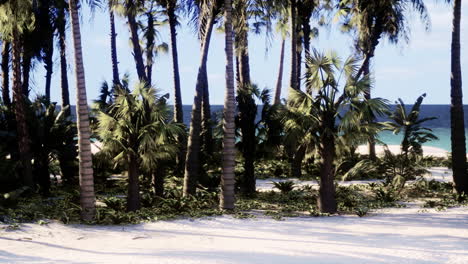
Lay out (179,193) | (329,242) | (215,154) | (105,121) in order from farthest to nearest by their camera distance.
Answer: (215,154) < (179,193) < (105,121) < (329,242)

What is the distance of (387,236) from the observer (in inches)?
440

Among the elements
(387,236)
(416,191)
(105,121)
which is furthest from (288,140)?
(416,191)

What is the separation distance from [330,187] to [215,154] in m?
7.62

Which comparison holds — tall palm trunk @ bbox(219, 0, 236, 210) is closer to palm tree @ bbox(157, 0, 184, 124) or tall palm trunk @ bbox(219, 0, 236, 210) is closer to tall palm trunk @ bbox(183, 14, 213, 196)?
tall palm trunk @ bbox(183, 14, 213, 196)

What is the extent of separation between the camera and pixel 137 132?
44.4 feet

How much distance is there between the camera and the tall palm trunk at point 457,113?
54.6ft

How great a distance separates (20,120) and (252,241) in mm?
8431

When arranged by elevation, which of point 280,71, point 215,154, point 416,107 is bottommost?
point 215,154

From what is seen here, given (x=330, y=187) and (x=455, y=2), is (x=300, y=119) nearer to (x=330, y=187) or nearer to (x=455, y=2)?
(x=330, y=187)

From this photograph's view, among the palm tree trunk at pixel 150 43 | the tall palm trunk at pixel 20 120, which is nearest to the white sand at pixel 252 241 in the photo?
the tall palm trunk at pixel 20 120

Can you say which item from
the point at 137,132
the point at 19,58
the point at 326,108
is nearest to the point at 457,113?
the point at 326,108

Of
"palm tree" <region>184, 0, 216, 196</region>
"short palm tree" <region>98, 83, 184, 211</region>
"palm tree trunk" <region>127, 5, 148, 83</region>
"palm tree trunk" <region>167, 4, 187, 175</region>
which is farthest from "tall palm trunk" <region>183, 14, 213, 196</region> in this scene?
"palm tree trunk" <region>127, 5, 148, 83</region>

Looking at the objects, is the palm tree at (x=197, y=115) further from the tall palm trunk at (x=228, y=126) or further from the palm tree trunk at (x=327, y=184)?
the palm tree trunk at (x=327, y=184)

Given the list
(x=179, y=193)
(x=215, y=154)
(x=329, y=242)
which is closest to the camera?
(x=329, y=242)
